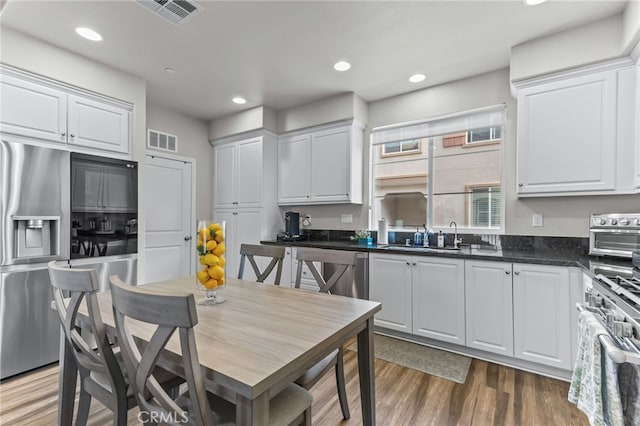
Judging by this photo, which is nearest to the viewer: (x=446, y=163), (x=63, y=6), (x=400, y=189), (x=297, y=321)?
(x=297, y=321)

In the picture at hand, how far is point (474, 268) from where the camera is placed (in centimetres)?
252

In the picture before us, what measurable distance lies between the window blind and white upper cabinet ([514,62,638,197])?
0.42 meters

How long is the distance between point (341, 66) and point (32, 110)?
2.73 meters

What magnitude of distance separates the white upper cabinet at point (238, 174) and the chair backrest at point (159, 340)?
122 inches

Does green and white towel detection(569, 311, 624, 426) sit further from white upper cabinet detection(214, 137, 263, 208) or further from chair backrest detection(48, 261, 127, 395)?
white upper cabinet detection(214, 137, 263, 208)

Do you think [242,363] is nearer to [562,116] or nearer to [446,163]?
[562,116]

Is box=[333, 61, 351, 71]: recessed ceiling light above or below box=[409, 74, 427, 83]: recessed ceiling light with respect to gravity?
above

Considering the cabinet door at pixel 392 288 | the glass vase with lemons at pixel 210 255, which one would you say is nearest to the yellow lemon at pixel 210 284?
the glass vase with lemons at pixel 210 255

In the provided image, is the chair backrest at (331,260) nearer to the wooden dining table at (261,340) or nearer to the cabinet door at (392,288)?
the wooden dining table at (261,340)

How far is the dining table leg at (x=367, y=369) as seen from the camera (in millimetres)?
1496

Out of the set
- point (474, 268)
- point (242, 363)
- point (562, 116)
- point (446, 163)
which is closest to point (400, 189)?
point (446, 163)

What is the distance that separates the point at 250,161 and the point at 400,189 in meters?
2.11

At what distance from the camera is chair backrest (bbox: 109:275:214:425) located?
81 centimetres

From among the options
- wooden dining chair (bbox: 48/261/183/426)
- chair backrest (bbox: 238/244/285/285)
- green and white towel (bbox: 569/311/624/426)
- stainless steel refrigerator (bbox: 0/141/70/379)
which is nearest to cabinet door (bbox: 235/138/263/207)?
chair backrest (bbox: 238/244/285/285)
